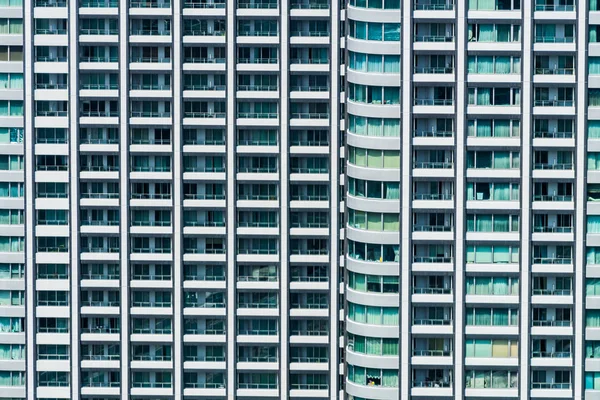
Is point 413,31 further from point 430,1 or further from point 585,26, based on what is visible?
point 585,26

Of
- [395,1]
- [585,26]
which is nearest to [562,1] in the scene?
[585,26]

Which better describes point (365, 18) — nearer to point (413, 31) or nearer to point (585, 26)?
point (413, 31)

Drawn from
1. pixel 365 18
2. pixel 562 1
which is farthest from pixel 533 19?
pixel 365 18

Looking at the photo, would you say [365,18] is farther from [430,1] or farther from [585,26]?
[585,26]

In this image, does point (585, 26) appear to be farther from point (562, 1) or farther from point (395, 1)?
point (395, 1)

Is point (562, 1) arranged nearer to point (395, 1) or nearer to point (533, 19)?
point (533, 19)
